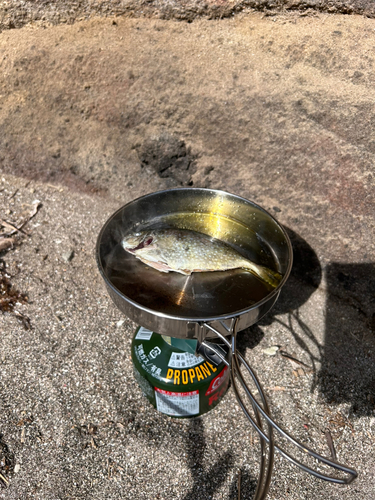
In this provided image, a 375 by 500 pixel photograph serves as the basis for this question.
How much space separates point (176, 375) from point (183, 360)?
105 millimetres

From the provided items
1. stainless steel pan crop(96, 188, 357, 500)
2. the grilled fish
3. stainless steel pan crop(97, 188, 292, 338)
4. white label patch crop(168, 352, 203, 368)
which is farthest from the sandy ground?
the grilled fish

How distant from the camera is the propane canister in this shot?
2334mm

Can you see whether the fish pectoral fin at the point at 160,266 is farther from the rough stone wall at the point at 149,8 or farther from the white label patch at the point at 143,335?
the rough stone wall at the point at 149,8

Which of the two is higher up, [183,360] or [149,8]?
[149,8]

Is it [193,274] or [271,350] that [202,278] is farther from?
[271,350]

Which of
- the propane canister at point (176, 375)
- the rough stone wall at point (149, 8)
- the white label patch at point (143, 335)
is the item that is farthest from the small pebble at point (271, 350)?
the rough stone wall at point (149, 8)

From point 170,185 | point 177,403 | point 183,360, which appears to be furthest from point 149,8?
point 177,403

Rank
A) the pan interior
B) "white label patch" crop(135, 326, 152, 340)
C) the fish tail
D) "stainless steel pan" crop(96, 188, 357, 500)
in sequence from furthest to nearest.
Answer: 1. "white label patch" crop(135, 326, 152, 340)
2. the fish tail
3. the pan interior
4. "stainless steel pan" crop(96, 188, 357, 500)

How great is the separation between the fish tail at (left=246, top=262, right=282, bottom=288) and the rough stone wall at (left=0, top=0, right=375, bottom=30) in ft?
8.41

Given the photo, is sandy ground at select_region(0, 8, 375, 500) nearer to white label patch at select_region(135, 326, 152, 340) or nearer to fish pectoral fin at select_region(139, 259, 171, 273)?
white label patch at select_region(135, 326, 152, 340)

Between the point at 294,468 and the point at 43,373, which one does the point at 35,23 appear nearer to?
the point at 43,373

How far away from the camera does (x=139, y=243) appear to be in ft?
8.05

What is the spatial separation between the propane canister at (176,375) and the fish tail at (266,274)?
0.61 metres

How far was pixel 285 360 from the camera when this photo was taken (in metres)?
2.95
